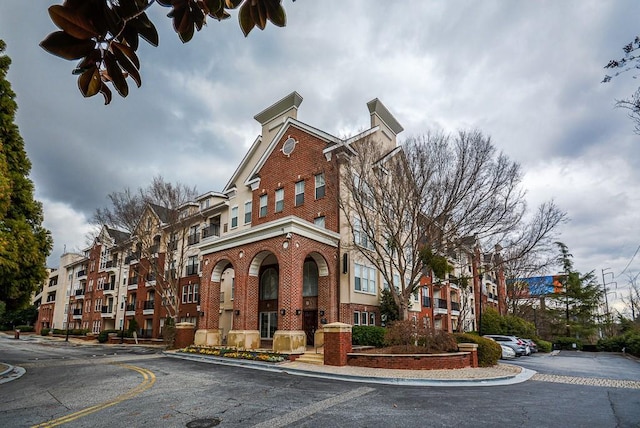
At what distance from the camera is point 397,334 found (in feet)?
56.1

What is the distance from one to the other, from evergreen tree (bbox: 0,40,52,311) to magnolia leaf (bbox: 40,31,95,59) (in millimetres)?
16310

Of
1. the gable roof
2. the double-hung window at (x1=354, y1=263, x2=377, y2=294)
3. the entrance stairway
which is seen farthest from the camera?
the gable roof

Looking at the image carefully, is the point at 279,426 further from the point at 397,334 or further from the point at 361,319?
the point at 361,319

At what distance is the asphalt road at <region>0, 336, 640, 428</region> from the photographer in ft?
26.4

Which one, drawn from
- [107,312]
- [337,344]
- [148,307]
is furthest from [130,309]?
[337,344]

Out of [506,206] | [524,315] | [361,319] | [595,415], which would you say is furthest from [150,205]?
[524,315]

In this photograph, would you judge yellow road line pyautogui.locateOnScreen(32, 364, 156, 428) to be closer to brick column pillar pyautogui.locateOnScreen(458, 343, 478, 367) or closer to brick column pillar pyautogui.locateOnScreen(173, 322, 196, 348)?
brick column pillar pyautogui.locateOnScreen(173, 322, 196, 348)

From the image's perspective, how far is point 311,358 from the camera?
1825cm

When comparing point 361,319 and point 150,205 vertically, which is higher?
point 150,205

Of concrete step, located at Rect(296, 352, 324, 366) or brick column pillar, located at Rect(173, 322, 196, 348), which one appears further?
brick column pillar, located at Rect(173, 322, 196, 348)

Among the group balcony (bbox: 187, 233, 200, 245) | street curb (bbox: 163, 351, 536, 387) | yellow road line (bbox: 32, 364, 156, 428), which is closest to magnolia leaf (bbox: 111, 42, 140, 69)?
yellow road line (bbox: 32, 364, 156, 428)

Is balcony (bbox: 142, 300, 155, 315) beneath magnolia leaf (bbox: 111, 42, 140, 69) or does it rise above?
beneath

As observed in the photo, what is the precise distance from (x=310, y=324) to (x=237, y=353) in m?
5.67

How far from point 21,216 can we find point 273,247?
11.1 metres
